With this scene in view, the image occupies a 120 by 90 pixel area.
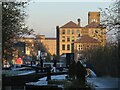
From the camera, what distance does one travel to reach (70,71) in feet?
34.1

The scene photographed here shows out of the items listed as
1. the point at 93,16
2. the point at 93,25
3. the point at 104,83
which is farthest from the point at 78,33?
the point at 104,83

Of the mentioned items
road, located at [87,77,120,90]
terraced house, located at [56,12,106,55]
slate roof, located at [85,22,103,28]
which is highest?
slate roof, located at [85,22,103,28]

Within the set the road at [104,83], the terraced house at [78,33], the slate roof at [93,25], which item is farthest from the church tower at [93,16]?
the road at [104,83]

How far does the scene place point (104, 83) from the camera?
431 inches

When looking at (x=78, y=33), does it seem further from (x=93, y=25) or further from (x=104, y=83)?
(x=104, y=83)

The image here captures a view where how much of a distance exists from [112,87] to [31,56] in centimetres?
1197

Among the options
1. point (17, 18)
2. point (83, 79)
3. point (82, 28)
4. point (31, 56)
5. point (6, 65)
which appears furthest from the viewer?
point (31, 56)

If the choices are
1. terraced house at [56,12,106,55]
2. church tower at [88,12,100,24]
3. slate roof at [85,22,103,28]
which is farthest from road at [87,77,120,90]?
church tower at [88,12,100,24]

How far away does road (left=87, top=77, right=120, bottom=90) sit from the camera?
33.6ft

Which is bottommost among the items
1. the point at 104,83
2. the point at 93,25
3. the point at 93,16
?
the point at 104,83

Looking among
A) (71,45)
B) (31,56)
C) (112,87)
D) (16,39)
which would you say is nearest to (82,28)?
(71,45)

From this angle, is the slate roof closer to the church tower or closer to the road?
the church tower

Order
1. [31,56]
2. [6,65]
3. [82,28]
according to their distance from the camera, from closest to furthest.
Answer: [82,28]
[6,65]
[31,56]

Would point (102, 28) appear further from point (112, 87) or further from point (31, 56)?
point (31, 56)
